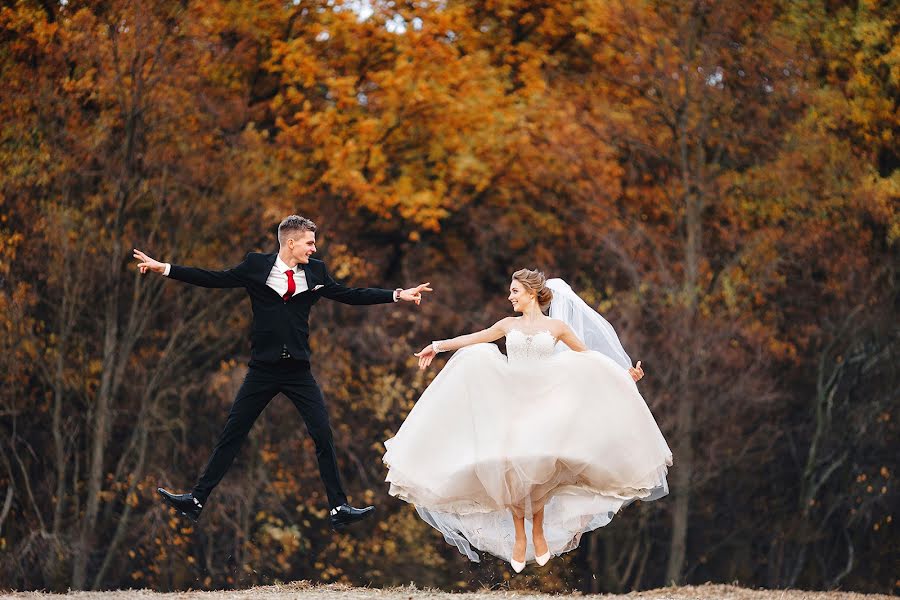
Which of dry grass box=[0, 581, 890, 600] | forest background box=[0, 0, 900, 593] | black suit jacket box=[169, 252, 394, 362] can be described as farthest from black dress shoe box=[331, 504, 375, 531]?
forest background box=[0, 0, 900, 593]

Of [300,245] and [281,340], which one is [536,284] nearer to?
[300,245]

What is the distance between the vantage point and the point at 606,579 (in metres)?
20.3

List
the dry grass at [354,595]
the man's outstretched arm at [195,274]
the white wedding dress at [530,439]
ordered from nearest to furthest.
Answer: the man's outstretched arm at [195,274] < the white wedding dress at [530,439] < the dry grass at [354,595]

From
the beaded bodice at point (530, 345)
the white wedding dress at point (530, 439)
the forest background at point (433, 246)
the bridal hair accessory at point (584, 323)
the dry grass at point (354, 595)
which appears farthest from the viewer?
the forest background at point (433, 246)

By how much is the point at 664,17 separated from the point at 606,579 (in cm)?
911

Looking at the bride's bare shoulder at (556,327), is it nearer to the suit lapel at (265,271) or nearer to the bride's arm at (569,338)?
the bride's arm at (569,338)

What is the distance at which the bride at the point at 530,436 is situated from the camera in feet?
28.1

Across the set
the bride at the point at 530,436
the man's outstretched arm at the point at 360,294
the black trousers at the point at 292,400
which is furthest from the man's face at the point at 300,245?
the bride at the point at 530,436

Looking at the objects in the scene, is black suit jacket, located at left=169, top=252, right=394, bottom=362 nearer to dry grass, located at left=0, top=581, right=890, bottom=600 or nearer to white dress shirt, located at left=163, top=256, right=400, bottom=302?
white dress shirt, located at left=163, top=256, right=400, bottom=302

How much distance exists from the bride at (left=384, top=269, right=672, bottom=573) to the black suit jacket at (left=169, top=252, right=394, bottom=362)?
0.87 metres

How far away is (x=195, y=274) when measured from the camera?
839 cm

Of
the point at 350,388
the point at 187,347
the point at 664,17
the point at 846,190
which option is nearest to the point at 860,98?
the point at 846,190

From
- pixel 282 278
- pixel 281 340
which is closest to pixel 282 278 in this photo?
pixel 282 278

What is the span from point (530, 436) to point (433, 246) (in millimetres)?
12786
